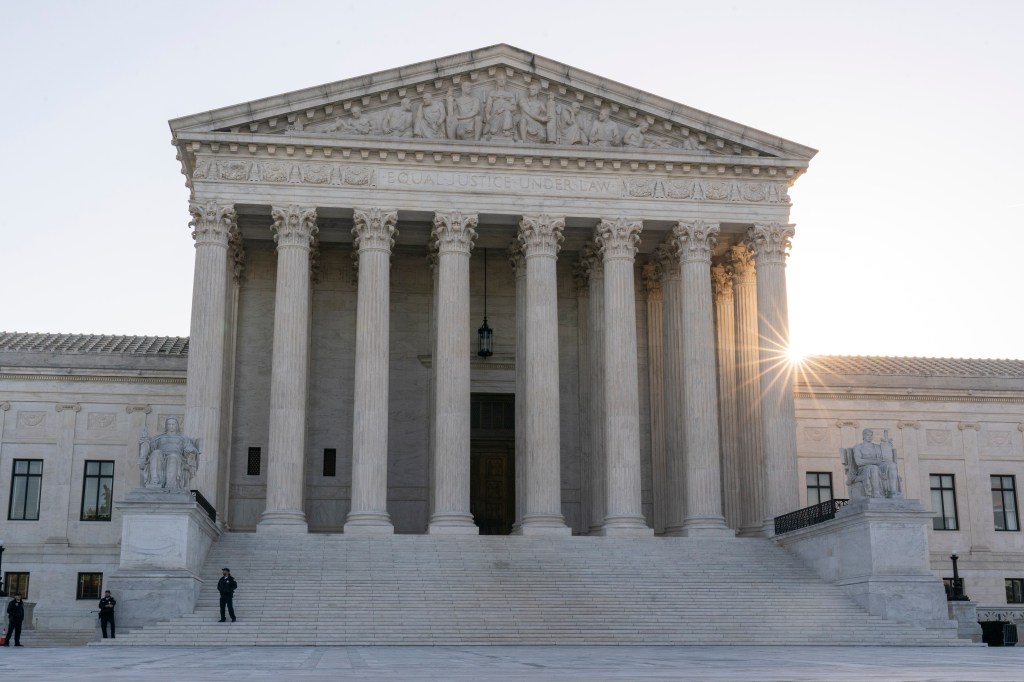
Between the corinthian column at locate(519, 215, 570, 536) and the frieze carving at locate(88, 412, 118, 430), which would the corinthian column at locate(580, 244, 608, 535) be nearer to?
the corinthian column at locate(519, 215, 570, 536)

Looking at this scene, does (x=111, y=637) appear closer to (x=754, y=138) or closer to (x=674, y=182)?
(x=674, y=182)

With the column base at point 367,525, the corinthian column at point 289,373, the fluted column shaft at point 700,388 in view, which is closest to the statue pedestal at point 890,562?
the fluted column shaft at point 700,388

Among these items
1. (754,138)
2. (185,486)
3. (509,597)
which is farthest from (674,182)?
(185,486)

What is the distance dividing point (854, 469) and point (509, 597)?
1168 cm

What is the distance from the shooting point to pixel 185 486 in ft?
117

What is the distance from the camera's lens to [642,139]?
151 feet

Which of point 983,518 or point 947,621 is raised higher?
point 983,518

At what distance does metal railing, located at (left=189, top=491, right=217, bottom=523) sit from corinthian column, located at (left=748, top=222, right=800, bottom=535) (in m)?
19.6

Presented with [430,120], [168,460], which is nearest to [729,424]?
[430,120]

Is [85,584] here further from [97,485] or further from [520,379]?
[520,379]

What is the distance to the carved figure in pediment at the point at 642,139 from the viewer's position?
4591 centimetres

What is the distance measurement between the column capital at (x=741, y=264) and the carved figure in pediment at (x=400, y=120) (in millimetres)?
14018

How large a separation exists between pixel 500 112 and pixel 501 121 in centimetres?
44

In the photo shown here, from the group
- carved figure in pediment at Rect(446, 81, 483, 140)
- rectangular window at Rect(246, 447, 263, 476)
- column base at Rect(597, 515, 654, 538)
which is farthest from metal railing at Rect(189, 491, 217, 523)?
carved figure in pediment at Rect(446, 81, 483, 140)
